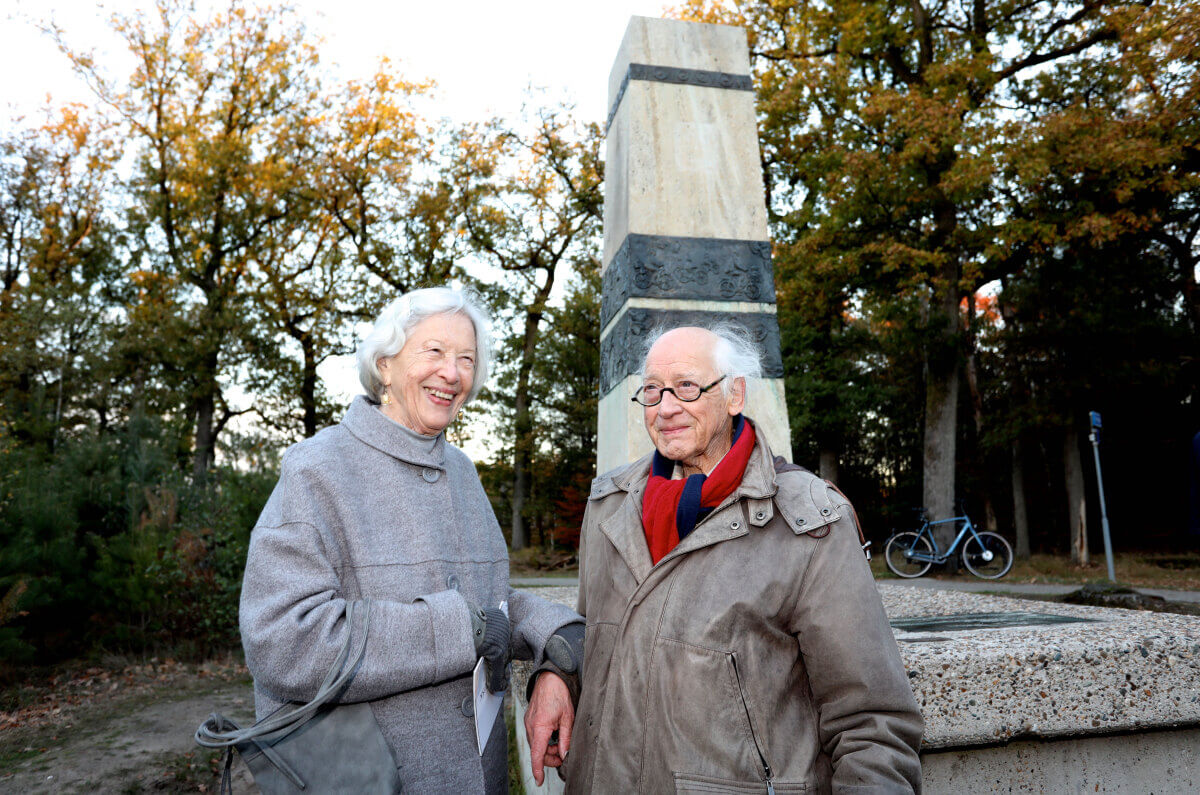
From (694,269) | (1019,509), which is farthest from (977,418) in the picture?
(694,269)

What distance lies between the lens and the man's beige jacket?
1594mm

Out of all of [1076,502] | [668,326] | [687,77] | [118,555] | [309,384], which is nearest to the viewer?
[668,326]

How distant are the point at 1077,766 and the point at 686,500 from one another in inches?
79.9

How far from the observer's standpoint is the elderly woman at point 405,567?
166 centimetres

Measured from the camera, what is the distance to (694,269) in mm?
4496

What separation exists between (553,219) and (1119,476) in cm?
1707

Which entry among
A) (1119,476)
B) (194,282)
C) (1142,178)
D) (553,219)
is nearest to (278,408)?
(194,282)

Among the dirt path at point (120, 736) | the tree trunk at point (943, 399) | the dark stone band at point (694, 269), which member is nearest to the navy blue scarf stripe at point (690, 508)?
the dark stone band at point (694, 269)

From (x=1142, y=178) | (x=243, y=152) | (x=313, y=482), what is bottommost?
(x=313, y=482)

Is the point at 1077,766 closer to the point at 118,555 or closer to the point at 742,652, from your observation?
the point at 742,652

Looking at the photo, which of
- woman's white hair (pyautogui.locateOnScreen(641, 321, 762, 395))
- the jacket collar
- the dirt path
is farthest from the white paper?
the dirt path

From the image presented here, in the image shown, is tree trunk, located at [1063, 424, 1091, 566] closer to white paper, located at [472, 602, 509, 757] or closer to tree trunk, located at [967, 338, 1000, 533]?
tree trunk, located at [967, 338, 1000, 533]

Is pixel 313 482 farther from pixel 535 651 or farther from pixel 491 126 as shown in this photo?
pixel 491 126

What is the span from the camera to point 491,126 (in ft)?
67.6
